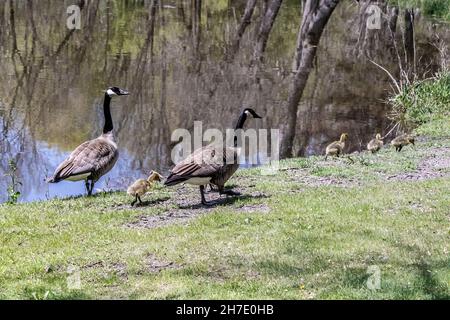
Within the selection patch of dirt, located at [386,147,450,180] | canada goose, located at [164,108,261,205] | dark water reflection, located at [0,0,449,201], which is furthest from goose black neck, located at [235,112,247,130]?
dark water reflection, located at [0,0,449,201]

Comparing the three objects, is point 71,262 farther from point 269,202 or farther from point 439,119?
point 439,119

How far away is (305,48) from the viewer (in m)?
20.7

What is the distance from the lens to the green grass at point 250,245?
7.04m

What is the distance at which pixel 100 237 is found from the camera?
8.84 metres

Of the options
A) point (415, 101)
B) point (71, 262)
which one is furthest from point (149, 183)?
point (415, 101)

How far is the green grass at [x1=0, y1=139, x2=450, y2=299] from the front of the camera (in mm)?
7043

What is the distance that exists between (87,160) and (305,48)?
11.0m

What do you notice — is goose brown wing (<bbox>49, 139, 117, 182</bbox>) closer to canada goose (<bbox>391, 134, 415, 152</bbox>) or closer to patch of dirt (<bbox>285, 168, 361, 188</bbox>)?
patch of dirt (<bbox>285, 168, 361, 188</bbox>)

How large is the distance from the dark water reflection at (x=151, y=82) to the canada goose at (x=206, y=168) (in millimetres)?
4724

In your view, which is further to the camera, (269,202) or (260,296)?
(269,202)

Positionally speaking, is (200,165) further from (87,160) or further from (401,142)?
(401,142)

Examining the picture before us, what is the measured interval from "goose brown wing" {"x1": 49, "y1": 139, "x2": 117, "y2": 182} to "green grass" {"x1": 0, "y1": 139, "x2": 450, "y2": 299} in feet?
1.43

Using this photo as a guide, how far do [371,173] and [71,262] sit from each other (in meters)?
6.32

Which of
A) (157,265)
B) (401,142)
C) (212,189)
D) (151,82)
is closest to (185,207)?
(212,189)
